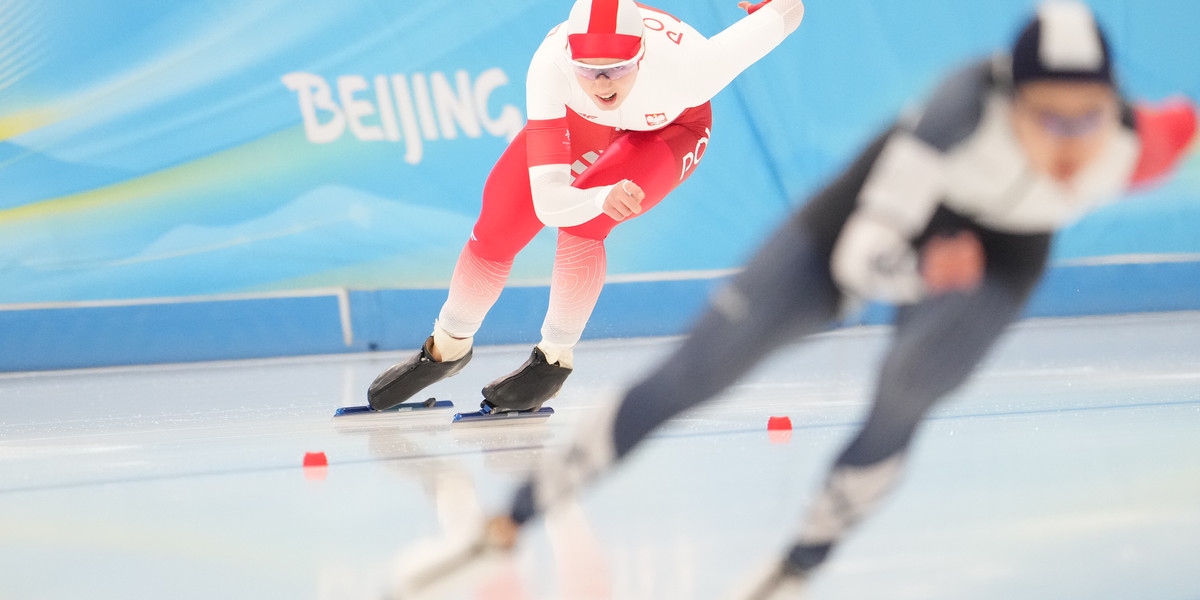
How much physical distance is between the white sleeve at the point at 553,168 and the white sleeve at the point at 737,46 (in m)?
0.39

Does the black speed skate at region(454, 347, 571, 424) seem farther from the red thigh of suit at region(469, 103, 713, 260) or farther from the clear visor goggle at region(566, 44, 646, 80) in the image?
the clear visor goggle at region(566, 44, 646, 80)

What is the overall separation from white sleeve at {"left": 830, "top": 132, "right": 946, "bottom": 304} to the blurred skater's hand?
0.03 metres

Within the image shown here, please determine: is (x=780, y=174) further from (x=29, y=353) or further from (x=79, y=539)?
(x=79, y=539)

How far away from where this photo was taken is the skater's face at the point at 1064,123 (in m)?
1.44

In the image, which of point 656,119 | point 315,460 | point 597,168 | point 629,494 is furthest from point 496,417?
point 629,494

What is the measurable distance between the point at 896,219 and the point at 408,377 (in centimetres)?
250

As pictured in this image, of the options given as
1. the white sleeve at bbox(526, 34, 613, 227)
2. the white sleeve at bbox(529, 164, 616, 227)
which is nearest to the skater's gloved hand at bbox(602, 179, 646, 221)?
the white sleeve at bbox(526, 34, 613, 227)

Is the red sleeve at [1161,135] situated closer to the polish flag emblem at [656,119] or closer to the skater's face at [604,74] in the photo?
the skater's face at [604,74]

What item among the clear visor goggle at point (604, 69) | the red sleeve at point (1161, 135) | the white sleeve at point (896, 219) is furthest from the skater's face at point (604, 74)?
the red sleeve at point (1161, 135)

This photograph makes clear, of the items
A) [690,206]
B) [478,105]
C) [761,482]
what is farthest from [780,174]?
[761,482]

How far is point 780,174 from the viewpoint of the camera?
5977mm

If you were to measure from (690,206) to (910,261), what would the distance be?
4385 mm

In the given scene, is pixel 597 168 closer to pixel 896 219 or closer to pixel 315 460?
pixel 315 460

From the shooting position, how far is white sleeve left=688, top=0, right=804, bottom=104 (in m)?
3.33
